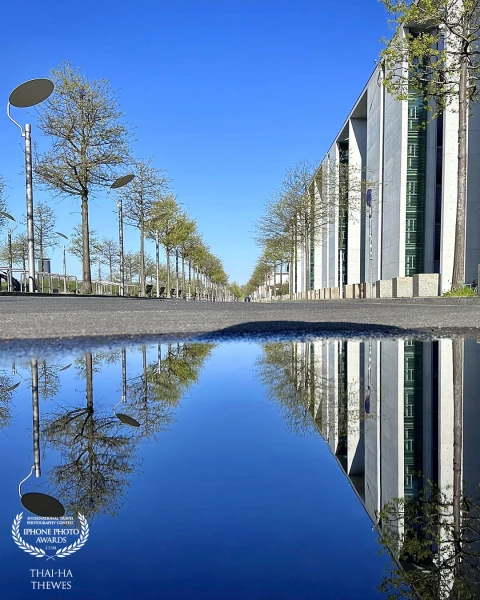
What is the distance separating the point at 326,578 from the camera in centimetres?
83

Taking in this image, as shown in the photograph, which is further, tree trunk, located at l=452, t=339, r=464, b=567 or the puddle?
tree trunk, located at l=452, t=339, r=464, b=567

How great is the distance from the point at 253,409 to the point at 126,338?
3.11 metres

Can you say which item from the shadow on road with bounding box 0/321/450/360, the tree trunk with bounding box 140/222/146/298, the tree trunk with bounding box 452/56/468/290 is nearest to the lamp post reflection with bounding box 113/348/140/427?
the shadow on road with bounding box 0/321/450/360

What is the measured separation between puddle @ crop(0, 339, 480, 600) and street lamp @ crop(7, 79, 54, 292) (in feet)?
62.0

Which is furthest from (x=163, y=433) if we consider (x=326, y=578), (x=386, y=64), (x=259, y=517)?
(x=386, y=64)

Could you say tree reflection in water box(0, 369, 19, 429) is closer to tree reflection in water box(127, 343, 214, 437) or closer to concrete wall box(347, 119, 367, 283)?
tree reflection in water box(127, 343, 214, 437)

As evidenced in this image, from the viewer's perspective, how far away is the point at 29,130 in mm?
20734

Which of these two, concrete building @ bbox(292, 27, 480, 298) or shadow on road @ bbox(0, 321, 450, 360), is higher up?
concrete building @ bbox(292, 27, 480, 298)

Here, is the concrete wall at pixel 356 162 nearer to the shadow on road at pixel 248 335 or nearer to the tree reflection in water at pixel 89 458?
the shadow on road at pixel 248 335

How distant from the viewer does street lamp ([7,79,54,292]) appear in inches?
796

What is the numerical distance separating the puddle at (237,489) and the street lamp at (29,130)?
62.0ft

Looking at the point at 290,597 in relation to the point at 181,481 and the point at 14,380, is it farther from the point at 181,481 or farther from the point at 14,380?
the point at 14,380

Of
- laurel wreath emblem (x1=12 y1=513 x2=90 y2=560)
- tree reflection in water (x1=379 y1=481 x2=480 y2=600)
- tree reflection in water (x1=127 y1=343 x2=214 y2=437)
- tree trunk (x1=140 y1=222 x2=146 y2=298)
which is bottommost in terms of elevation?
tree reflection in water (x1=127 y1=343 x2=214 y2=437)

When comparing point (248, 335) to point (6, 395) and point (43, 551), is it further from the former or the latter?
point (43, 551)
